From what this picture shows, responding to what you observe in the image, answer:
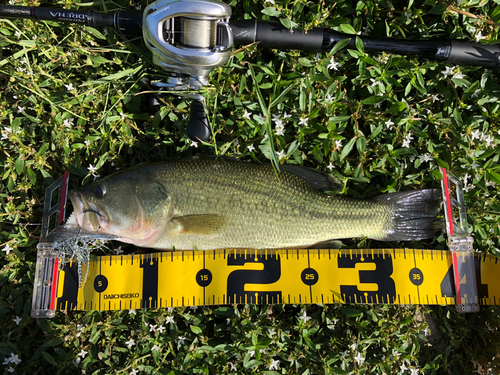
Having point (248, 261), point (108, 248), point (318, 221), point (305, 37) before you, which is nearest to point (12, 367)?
point (108, 248)

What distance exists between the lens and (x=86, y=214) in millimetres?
2758

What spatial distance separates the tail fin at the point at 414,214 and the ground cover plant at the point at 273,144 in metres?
0.21

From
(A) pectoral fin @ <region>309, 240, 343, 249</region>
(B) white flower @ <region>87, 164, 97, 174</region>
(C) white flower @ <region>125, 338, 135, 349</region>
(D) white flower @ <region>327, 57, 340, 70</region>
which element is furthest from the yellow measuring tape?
(D) white flower @ <region>327, 57, 340, 70</region>

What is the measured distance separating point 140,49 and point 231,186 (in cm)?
169

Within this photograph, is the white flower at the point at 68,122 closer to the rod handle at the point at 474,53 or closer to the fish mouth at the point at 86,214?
the fish mouth at the point at 86,214

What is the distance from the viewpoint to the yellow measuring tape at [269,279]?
2926mm

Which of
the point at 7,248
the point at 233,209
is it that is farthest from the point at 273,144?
the point at 7,248

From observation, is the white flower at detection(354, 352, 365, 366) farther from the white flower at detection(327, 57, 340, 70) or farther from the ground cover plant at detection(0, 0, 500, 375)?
the white flower at detection(327, 57, 340, 70)

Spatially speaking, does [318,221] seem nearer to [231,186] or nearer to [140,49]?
[231,186]

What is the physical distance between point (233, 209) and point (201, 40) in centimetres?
140

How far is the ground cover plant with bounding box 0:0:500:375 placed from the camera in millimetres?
3023

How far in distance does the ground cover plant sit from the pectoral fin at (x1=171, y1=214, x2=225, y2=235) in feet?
2.51

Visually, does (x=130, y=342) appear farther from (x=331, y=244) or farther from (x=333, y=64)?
(x=333, y=64)

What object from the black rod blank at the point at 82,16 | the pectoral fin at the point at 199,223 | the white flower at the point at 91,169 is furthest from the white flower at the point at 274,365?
the black rod blank at the point at 82,16
